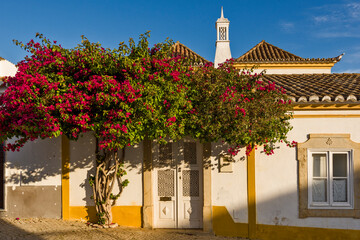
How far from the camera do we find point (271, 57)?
1575 cm

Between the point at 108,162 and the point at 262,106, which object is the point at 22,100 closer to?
the point at 108,162

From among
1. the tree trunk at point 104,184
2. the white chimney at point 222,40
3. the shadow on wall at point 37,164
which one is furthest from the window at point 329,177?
the white chimney at point 222,40

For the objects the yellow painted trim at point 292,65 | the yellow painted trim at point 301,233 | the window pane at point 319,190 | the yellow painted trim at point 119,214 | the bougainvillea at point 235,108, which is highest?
the yellow painted trim at point 292,65

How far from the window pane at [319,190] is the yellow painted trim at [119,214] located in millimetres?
4496

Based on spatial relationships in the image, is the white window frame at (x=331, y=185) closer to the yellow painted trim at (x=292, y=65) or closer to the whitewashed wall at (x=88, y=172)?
the whitewashed wall at (x=88, y=172)

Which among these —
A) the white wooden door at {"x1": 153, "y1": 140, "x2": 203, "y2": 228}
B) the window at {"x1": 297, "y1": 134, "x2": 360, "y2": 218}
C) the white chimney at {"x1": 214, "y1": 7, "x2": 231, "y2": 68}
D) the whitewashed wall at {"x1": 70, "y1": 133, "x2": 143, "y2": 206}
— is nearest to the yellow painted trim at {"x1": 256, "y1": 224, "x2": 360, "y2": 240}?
the window at {"x1": 297, "y1": 134, "x2": 360, "y2": 218}

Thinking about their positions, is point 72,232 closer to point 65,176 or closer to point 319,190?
point 65,176

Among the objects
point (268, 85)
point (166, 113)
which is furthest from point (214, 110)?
point (268, 85)

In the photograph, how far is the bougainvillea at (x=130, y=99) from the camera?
584 cm

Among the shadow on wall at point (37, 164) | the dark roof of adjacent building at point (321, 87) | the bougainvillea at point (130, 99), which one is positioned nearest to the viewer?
the bougainvillea at point (130, 99)

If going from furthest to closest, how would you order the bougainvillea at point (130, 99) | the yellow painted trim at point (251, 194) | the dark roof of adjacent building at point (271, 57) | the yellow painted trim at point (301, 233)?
1. the dark roof of adjacent building at point (271, 57)
2. the yellow painted trim at point (251, 194)
3. the yellow painted trim at point (301, 233)
4. the bougainvillea at point (130, 99)

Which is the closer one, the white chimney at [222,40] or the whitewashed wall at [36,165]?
the whitewashed wall at [36,165]

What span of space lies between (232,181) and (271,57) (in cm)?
1025

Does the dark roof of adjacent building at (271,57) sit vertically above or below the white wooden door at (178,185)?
above
